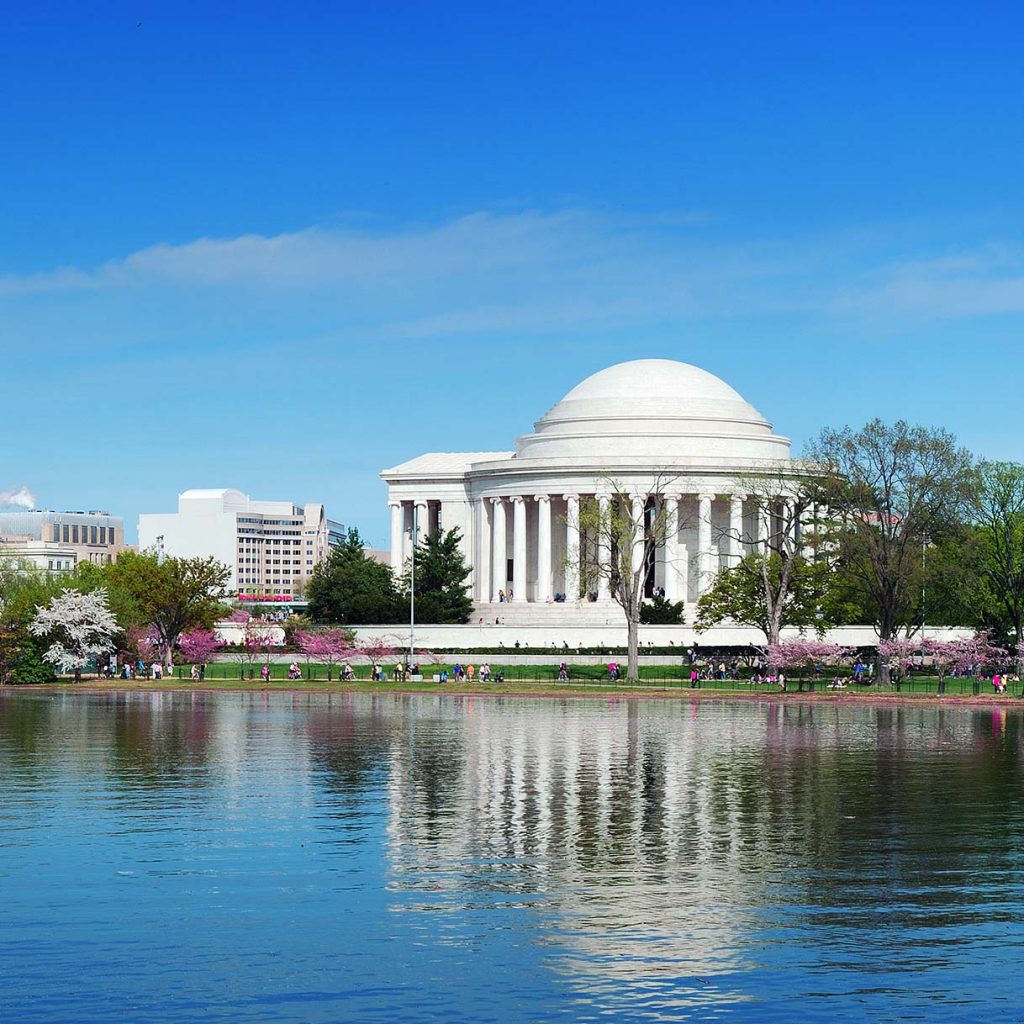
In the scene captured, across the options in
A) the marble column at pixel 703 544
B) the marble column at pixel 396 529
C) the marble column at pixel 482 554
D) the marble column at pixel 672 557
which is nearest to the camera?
the marble column at pixel 672 557

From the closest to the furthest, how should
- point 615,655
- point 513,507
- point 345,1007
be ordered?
point 345,1007 < point 615,655 < point 513,507

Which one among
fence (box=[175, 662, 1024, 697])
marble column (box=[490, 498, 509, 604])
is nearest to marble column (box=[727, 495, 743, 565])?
marble column (box=[490, 498, 509, 604])

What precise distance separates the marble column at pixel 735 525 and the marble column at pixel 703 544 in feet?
4.90

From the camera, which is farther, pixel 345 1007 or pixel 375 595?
pixel 375 595

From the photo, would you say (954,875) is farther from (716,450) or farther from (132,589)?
(716,450)

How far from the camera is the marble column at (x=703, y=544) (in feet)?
419

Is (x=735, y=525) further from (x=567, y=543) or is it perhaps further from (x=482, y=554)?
(x=482, y=554)

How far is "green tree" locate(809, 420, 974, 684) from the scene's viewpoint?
91.4 m

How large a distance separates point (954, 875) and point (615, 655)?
7961 cm

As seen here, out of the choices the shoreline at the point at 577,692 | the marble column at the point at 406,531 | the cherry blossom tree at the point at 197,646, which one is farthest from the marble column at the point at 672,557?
the shoreline at the point at 577,692

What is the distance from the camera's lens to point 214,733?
58844 millimetres

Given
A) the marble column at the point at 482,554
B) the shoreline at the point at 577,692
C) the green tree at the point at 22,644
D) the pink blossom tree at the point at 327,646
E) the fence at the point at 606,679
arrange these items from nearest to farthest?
the shoreline at the point at 577,692
the fence at the point at 606,679
the green tree at the point at 22,644
the pink blossom tree at the point at 327,646
the marble column at the point at 482,554

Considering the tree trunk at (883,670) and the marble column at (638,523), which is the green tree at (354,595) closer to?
the marble column at (638,523)

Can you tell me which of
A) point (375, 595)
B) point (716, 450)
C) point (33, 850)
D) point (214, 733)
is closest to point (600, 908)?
point (33, 850)
